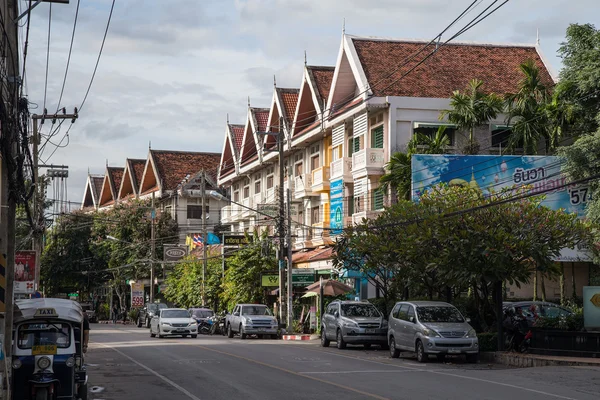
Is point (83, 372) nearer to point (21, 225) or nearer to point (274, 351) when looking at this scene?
point (274, 351)

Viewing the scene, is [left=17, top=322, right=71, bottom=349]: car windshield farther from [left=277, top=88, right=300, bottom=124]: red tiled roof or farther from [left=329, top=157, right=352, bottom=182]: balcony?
[left=277, top=88, right=300, bottom=124]: red tiled roof

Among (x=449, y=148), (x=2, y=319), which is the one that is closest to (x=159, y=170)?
(x=449, y=148)

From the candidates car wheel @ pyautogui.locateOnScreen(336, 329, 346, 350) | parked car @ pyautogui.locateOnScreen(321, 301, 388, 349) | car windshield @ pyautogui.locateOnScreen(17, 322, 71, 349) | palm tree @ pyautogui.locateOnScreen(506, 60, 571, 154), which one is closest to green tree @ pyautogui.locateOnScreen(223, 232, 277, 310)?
palm tree @ pyautogui.locateOnScreen(506, 60, 571, 154)

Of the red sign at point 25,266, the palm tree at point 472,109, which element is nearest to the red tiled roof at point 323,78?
the palm tree at point 472,109

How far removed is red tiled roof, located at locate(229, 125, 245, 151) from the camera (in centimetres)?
6806

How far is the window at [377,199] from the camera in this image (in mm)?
43062

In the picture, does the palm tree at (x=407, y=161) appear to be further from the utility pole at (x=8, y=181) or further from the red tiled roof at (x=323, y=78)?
→ the utility pole at (x=8, y=181)

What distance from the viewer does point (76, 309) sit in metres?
16.8

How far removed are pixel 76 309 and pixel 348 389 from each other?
228 inches

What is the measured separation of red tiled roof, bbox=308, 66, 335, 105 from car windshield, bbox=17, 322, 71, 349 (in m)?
34.7

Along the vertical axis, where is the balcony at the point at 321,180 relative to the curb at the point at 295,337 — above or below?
above

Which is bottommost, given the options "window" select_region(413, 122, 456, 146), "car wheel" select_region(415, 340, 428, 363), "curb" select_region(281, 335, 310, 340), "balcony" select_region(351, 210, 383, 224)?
"curb" select_region(281, 335, 310, 340)

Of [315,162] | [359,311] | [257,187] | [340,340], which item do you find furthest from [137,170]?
[340,340]

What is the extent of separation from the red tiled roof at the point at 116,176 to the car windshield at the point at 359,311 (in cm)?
6661
